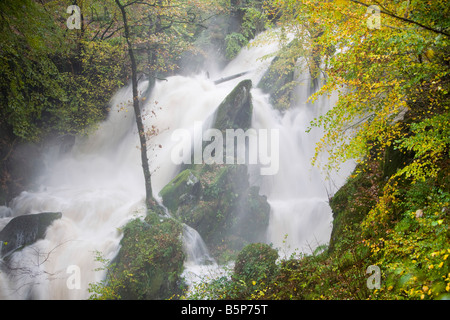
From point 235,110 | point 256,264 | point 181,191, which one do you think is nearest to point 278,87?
point 235,110

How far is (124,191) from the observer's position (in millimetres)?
11875

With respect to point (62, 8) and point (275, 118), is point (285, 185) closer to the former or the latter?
point (275, 118)

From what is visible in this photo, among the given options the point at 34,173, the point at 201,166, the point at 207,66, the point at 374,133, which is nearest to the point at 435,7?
the point at 374,133

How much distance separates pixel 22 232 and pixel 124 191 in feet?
14.5

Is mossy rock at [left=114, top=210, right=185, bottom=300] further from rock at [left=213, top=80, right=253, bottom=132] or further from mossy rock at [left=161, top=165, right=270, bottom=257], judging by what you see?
rock at [left=213, top=80, right=253, bottom=132]

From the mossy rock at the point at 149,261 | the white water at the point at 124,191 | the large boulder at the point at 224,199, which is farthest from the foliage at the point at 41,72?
the mossy rock at the point at 149,261

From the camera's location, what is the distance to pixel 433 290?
7.81ft

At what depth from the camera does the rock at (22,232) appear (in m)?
7.46

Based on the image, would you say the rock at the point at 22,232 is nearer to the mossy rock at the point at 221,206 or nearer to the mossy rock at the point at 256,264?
the mossy rock at the point at 221,206

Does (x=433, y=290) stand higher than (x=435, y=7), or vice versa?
(x=435, y=7)
